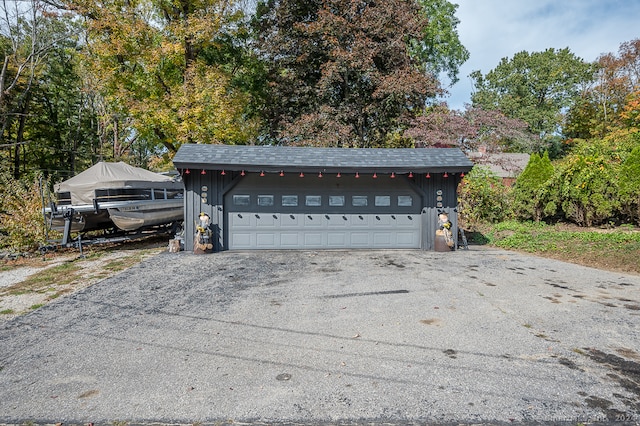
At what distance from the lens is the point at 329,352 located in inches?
139

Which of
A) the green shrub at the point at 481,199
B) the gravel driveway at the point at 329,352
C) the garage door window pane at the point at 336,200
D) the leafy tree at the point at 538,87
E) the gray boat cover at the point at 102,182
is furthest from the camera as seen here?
the leafy tree at the point at 538,87

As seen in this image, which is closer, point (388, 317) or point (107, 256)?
point (388, 317)

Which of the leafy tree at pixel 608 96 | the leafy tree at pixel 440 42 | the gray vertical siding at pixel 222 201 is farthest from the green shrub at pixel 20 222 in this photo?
the leafy tree at pixel 608 96

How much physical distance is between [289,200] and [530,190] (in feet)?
29.2

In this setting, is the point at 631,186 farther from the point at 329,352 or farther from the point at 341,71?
the point at 329,352

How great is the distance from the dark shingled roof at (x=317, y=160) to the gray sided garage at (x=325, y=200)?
0.03m

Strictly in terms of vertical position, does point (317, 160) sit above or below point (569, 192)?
above

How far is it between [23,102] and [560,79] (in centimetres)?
4131

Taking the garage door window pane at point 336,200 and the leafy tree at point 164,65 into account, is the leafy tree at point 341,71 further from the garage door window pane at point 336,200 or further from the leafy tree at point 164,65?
the garage door window pane at point 336,200

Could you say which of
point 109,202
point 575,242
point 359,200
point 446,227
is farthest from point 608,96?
point 109,202

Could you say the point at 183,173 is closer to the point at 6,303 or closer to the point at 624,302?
the point at 6,303

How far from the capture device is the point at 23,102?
20.0 meters

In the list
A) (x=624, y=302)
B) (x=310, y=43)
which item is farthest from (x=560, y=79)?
(x=624, y=302)

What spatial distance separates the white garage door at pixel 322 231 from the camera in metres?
9.70
